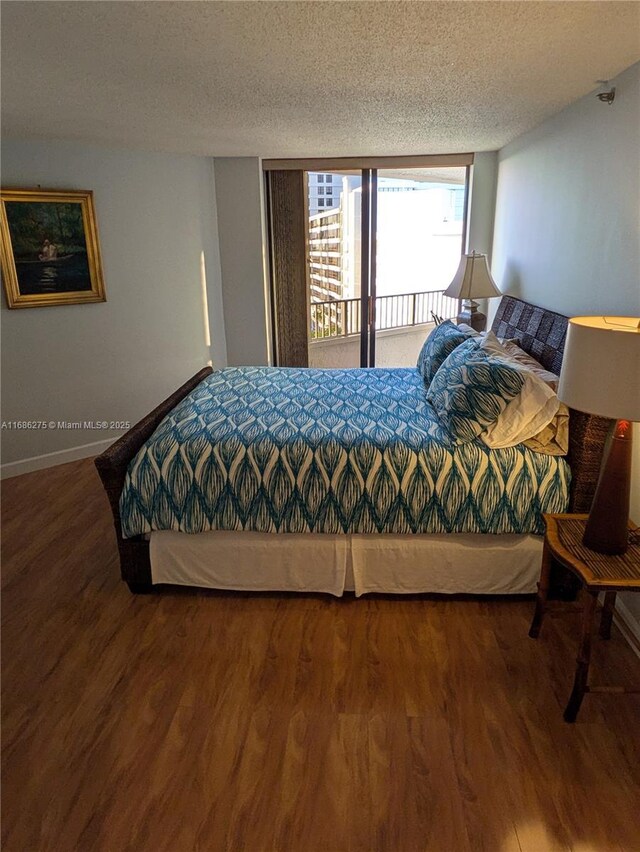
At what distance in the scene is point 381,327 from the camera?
18.2 ft

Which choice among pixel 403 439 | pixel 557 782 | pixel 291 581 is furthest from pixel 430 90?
pixel 557 782

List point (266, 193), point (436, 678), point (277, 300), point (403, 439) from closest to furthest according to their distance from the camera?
point (436, 678) < point (403, 439) < point (266, 193) < point (277, 300)

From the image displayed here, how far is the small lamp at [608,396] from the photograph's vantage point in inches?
63.4

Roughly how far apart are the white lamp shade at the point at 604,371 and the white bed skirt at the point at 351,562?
0.83 m

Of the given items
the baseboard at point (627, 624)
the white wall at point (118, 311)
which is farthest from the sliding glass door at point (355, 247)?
the baseboard at point (627, 624)

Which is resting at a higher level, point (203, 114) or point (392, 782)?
point (203, 114)

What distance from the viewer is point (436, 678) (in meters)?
2.00

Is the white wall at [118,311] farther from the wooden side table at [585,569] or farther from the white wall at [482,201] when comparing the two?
the wooden side table at [585,569]

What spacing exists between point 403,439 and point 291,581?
0.84m

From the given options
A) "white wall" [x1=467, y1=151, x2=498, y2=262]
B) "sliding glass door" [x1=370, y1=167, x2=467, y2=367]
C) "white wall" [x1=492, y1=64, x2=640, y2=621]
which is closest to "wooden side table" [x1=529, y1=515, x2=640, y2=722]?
"white wall" [x1=492, y1=64, x2=640, y2=621]

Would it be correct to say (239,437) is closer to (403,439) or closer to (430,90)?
(403,439)

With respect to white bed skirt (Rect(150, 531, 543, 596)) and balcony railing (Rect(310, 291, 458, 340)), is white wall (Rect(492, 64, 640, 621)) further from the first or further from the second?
balcony railing (Rect(310, 291, 458, 340))

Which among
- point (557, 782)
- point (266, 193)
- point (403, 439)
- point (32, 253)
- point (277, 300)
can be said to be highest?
point (266, 193)

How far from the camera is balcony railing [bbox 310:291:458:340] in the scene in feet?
17.4
